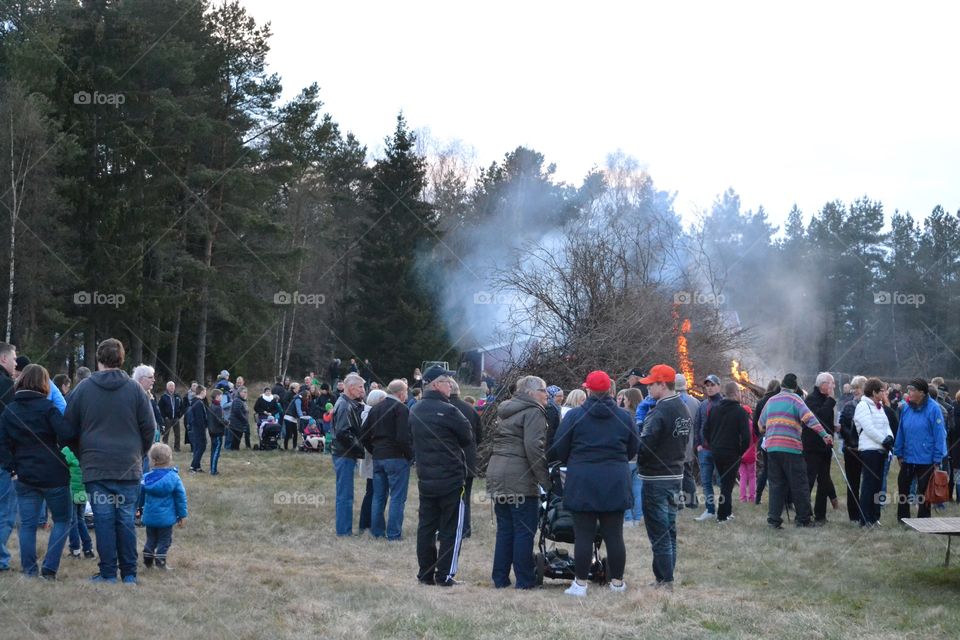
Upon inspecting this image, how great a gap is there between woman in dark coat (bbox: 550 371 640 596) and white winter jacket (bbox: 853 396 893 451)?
5.65 metres

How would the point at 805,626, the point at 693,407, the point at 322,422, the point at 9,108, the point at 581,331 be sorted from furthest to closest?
the point at 9,108 < the point at 322,422 < the point at 581,331 < the point at 693,407 < the point at 805,626

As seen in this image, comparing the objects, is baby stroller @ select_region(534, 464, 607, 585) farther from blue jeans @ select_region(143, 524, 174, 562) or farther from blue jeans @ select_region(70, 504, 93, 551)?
blue jeans @ select_region(70, 504, 93, 551)

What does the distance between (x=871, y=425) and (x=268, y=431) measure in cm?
1615

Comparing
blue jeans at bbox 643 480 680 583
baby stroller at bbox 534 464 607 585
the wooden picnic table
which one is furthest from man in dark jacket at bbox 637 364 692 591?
the wooden picnic table

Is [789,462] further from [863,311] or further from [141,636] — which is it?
[863,311]

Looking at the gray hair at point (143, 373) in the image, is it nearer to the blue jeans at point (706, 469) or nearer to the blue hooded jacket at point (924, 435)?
the blue jeans at point (706, 469)

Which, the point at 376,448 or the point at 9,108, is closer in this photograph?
the point at 376,448

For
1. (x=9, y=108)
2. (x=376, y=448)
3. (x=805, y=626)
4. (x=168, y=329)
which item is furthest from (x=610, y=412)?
(x=168, y=329)

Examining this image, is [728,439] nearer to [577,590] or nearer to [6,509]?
[577,590]

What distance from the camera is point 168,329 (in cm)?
→ 4166

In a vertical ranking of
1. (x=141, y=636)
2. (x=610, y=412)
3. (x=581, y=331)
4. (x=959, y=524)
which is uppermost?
(x=581, y=331)

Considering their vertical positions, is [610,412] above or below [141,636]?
above

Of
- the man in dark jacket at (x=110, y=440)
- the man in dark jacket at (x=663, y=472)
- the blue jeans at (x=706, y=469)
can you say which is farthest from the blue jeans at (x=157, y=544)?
the blue jeans at (x=706, y=469)

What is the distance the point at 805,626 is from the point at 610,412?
2296 mm
